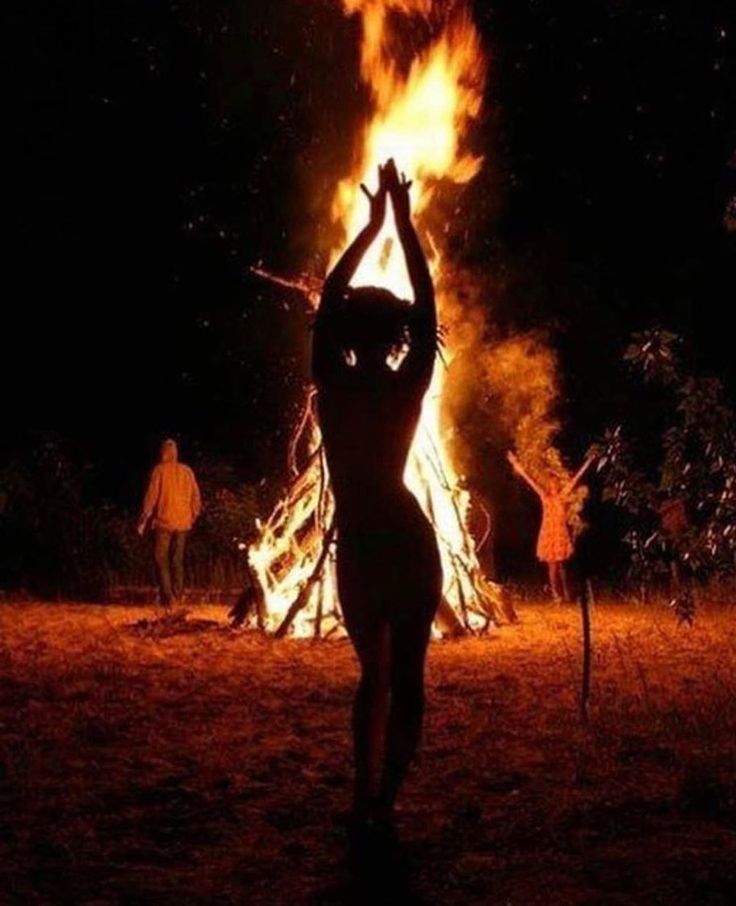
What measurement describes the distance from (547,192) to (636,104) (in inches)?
92.6

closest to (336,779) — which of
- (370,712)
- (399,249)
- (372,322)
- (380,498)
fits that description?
(370,712)

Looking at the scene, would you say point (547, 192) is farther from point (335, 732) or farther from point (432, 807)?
point (432, 807)

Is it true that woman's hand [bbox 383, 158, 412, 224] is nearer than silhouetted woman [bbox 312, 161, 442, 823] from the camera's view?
No

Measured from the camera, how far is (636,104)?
18.3 meters

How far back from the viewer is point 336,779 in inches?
238

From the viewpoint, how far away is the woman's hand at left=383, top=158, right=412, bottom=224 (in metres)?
4.83

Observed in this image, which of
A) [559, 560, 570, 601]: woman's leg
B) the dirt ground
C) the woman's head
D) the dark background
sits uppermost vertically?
the dark background

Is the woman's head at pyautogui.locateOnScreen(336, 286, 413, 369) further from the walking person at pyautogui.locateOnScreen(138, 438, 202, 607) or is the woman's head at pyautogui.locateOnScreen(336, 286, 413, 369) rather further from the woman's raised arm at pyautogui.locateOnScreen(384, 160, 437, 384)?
the walking person at pyautogui.locateOnScreen(138, 438, 202, 607)

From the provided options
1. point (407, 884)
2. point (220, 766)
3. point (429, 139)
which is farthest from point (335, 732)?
point (429, 139)

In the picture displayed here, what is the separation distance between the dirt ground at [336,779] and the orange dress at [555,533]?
3.98m

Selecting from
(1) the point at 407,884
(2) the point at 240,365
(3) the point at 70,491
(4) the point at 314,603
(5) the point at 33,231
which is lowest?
(1) the point at 407,884

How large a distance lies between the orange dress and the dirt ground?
3.98 metres

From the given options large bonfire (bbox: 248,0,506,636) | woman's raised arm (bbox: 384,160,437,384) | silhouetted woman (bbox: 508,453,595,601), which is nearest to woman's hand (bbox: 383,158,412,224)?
woman's raised arm (bbox: 384,160,437,384)

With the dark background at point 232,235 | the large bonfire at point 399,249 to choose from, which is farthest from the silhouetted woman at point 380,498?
the dark background at point 232,235
